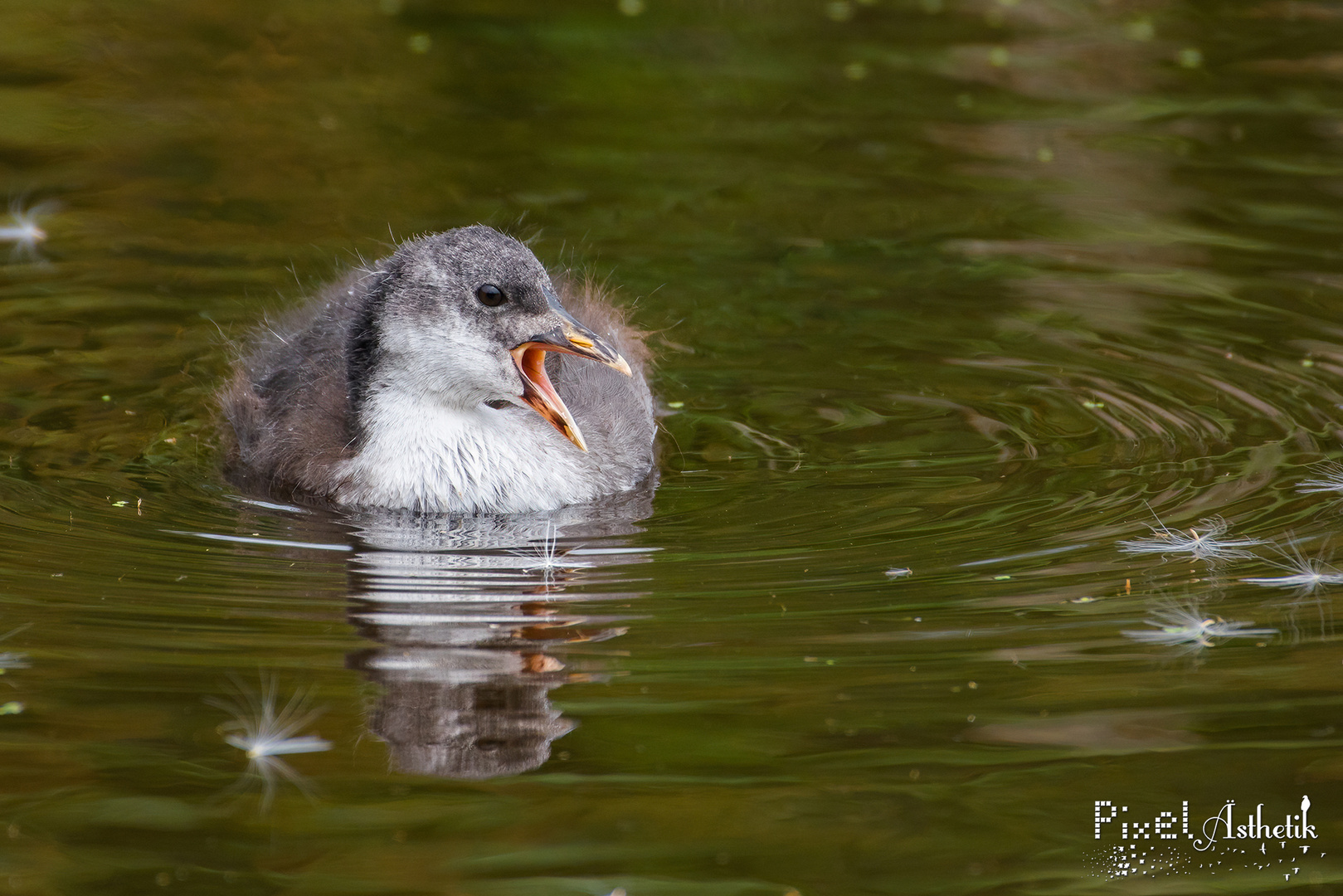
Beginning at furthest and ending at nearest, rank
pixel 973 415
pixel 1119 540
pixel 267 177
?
pixel 267 177
pixel 973 415
pixel 1119 540

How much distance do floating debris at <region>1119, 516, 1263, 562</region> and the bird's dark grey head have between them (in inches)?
78.2

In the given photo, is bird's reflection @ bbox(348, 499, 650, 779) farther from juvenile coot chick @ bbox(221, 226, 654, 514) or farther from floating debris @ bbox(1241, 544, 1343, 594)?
floating debris @ bbox(1241, 544, 1343, 594)

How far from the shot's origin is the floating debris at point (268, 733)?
4895 mm

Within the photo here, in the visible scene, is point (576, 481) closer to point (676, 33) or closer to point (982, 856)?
point (982, 856)

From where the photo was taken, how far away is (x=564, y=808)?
15.7 ft

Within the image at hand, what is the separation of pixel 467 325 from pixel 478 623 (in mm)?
1534

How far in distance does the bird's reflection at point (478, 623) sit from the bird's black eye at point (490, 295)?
829 mm

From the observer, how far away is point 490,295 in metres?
6.98

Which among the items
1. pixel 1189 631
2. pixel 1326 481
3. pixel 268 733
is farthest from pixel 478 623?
pixel 1326 481

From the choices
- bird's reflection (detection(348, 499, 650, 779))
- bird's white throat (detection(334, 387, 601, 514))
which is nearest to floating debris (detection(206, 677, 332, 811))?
bird's reflection (detection(348, 499, 650, 779))

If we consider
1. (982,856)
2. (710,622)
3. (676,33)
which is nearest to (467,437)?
(710,622)

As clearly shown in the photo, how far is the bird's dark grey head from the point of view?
6945mm

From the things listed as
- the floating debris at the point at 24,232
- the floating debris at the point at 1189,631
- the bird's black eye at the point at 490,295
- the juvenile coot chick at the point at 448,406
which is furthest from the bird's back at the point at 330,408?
the floating debris at the point at 1189,631

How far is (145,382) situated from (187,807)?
152 inches
